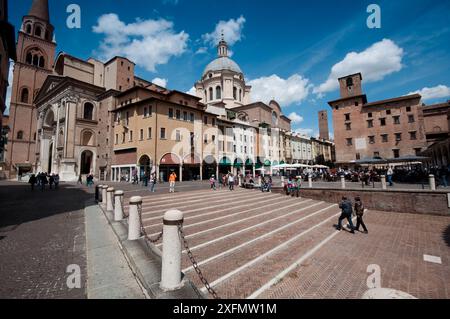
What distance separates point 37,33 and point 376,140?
7807cm

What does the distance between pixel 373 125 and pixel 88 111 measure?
52.9m

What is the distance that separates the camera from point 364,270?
17.6 ft

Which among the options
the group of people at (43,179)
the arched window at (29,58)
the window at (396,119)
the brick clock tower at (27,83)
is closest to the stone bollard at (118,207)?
the group of people at (43,179)

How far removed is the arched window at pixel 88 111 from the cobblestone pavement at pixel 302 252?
1355 inches

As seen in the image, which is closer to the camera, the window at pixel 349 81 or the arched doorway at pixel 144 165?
the arched doorway at pixel 144 165

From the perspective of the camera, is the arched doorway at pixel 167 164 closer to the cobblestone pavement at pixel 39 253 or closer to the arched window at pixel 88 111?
the cobblestone pavement at pixel 39 253

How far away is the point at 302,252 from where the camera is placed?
6441 mm

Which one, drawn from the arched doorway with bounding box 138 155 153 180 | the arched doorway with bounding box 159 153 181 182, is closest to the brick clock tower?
the arched doorway with bounding box 138 155 153 180

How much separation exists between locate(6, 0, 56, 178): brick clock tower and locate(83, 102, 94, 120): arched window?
73.9 feet

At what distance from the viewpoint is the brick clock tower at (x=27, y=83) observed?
46.5 metres

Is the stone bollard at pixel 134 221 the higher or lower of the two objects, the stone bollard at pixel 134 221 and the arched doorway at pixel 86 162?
the lower

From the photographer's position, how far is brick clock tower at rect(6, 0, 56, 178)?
46500 millimetres

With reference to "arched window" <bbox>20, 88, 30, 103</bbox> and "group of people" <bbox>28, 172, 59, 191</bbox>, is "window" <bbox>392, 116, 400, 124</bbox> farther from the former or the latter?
"arched window" <bbox>20, 88, 30, 103</bbox>
